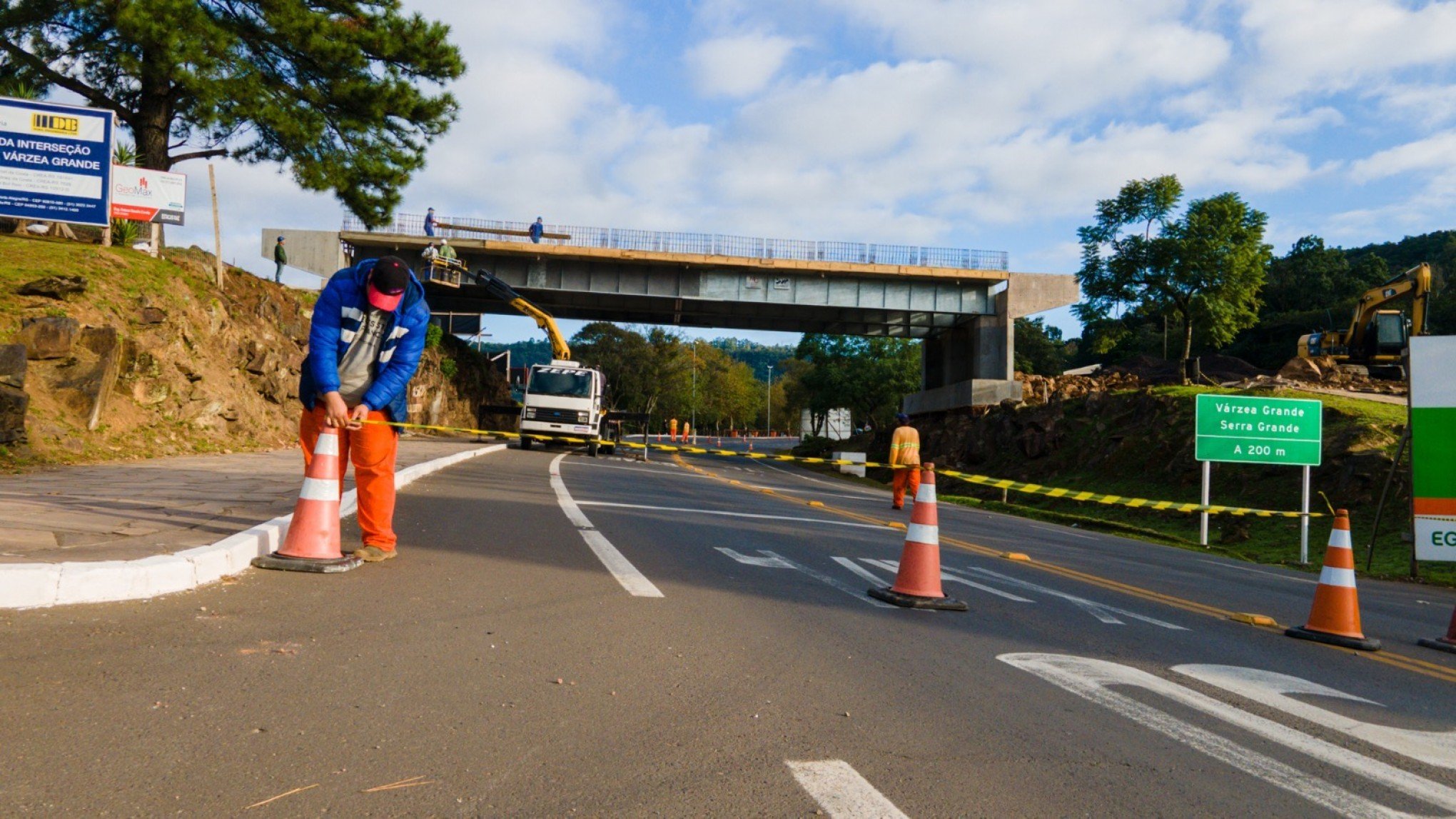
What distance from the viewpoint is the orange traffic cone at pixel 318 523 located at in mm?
6188

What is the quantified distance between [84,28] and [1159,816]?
86.4 ft

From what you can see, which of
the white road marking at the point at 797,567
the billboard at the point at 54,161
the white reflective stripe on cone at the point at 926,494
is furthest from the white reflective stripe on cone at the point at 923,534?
the billboard at the point at 54,161

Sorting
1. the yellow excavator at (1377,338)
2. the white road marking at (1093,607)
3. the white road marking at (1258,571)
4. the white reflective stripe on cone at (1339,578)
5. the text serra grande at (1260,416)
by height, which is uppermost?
the yellow excavator at (1377,338)

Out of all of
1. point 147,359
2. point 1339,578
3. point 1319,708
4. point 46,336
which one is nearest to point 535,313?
point 147,359

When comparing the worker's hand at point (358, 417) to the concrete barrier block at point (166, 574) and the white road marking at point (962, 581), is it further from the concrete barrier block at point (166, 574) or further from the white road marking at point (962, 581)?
the white road marking at point (962, 581)

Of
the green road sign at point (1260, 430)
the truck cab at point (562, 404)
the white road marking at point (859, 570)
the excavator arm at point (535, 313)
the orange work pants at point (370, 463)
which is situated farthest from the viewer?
the excavator arm at point (535, 313)

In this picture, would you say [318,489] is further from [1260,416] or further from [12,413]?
[1260,416]

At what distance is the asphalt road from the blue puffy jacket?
1184 mm

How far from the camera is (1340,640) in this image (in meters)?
6.93

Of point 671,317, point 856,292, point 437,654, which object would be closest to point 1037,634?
point 437,654

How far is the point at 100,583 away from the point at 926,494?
5101mm

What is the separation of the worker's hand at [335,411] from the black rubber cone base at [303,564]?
2.81 ft

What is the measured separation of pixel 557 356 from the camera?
3856 centimetres

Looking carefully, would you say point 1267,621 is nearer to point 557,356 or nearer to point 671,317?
point 557,356
